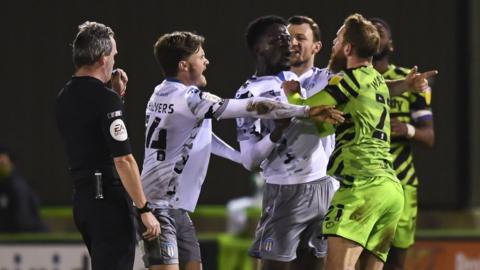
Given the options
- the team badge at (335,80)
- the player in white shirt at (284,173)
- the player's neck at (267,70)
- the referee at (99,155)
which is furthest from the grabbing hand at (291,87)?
the referee at (99,155)

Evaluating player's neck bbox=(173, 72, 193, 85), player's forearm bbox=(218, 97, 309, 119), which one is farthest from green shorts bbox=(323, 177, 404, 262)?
player's neck bbox=(173, 72, 193, 85)

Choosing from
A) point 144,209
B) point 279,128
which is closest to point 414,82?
point 279,128

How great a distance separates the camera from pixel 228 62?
15789 mm

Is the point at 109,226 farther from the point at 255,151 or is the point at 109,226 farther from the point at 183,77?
the point at 255,151

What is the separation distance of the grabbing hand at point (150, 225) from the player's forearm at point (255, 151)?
3.55 ft

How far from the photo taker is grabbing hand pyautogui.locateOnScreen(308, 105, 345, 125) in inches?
324

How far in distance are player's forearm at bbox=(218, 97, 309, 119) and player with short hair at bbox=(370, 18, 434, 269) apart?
1.70 metres

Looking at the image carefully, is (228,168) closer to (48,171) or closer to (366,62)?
(48,171)

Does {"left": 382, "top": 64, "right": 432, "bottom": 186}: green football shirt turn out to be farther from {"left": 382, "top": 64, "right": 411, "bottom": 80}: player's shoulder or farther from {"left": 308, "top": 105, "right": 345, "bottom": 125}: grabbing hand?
{"left": 308, "top": 105, "right": 345, "bottom": 125}: grabbing hand

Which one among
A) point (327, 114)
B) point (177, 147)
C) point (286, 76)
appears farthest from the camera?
point (286, 76)

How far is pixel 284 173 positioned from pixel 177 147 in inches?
32.9

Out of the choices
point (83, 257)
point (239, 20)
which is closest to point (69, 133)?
point (83, 257)

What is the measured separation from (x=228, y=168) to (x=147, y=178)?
719 centimetres

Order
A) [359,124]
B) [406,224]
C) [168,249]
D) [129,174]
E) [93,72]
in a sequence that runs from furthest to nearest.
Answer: [406,224] < [168,249] < [359,124] < [93,72] < [129,174]
